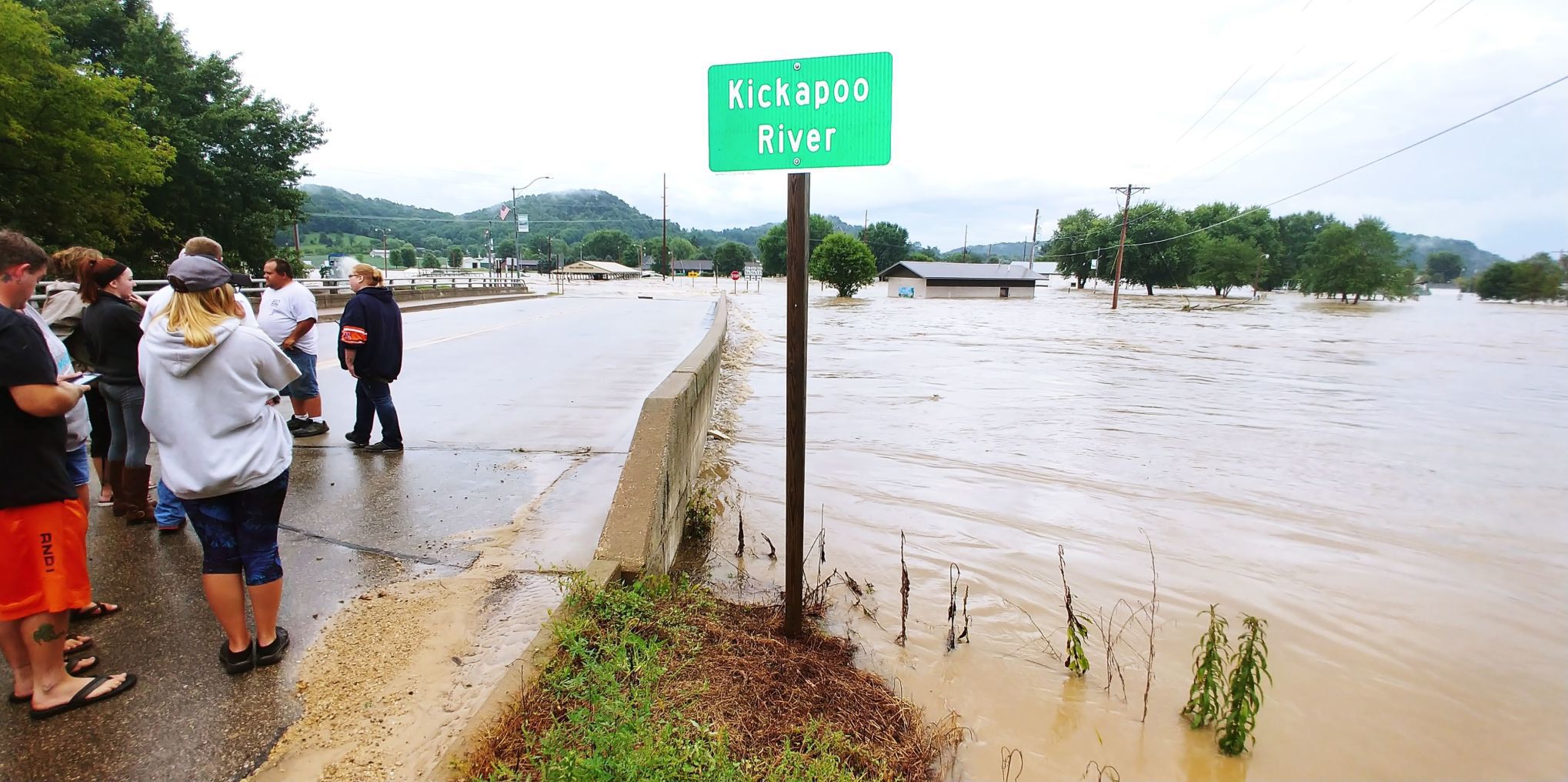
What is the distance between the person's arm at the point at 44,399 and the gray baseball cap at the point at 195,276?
0.51 meters

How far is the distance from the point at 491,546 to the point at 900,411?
375 inches

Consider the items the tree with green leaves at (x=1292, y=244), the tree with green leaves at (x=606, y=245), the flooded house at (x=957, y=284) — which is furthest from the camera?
the tree with green leaves at (x=606, y=245)

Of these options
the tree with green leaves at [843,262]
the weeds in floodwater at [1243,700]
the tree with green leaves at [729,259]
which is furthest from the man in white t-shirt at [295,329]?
the tree with green leaves at [729,259]

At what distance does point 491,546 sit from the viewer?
443 cm

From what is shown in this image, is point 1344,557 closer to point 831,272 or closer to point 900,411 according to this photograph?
point 900,411

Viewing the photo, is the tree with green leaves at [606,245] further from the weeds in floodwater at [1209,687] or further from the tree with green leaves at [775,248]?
the weeds in floodwater at [1209,687]

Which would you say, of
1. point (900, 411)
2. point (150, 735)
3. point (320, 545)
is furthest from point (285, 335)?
point (900, 411)

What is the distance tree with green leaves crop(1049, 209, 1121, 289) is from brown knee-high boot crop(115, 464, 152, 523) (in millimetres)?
104092

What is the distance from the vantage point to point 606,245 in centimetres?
16488

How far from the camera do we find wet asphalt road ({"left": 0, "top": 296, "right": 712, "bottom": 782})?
2551 mm

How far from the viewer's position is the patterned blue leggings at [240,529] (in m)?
2.87

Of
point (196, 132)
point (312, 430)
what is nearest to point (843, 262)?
point (196, 132)

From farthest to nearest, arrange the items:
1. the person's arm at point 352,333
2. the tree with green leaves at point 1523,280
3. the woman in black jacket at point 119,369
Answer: the tree with green leaves at point 1523,280, the person's arm at point 352,333, the woman in black jacket at point 119,369

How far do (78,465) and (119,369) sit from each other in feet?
3.39
